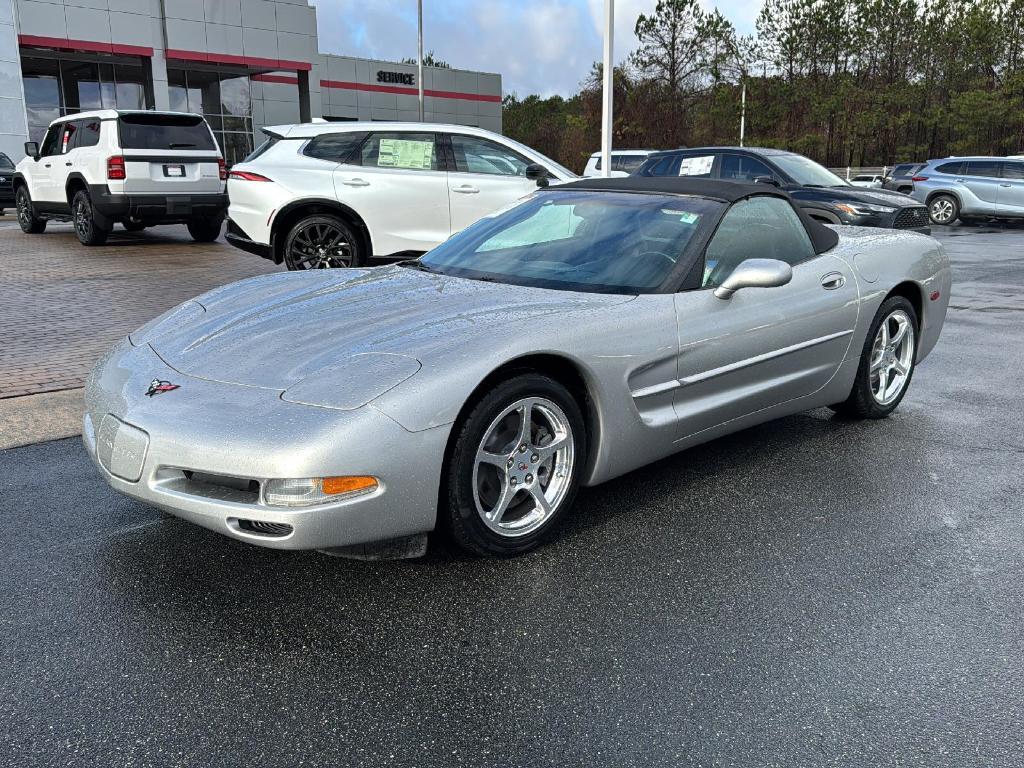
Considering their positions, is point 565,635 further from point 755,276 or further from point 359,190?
point 359,190

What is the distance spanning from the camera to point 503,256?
4.53 m

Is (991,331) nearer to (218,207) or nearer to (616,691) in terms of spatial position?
(616,691)

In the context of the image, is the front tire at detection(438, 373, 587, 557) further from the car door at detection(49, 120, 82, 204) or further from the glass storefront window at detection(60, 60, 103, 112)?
the glass storefront window at detection(60, 60, 103, 112)

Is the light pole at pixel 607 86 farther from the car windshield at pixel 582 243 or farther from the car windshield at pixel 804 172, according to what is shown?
the car windshield at pixel 582 243

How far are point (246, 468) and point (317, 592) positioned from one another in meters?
0.57

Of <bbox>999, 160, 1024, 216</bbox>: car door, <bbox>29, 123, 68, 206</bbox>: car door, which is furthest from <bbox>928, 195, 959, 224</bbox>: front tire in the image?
<bbox>29, 123, 68, 206</bbox>: car door

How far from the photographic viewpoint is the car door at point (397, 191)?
10141 mm

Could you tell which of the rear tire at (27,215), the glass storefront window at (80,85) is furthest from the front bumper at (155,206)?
the glass storefront window at (80,85)

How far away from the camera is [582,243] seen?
14.5ft

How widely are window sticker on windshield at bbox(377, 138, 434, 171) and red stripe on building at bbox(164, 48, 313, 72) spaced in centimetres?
2815

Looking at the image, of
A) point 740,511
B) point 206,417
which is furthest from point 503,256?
point 206,417

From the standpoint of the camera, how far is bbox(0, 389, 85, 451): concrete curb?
5059mm

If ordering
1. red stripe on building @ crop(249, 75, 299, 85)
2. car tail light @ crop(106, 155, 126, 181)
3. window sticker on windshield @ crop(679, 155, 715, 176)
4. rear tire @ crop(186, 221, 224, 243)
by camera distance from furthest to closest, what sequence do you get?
1. red stripe on building @ crop(249, 75, 299, 85)
2. rear tire @ crop(186, 221, 224, 243)
3. car tail light @ crop(106, 155, 126, 181)
4. window sticker on windshield @ crop(679, 155, 715, 176)

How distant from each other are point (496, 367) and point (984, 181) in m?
22.7
